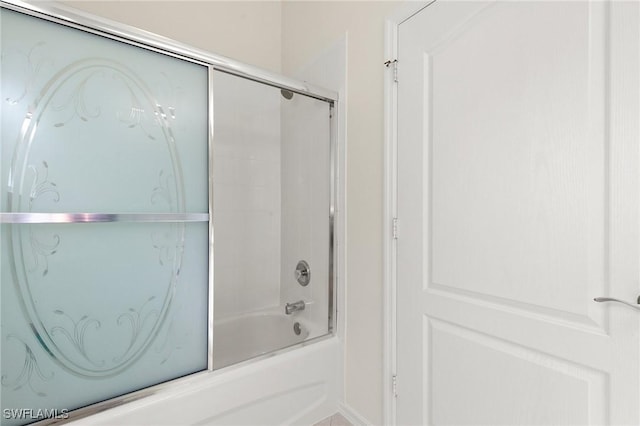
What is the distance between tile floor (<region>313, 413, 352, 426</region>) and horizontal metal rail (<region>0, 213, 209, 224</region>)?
119cm

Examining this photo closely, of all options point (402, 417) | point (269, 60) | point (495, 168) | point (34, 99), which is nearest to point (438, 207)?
point (495, 168)

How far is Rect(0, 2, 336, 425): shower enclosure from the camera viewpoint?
1.05 m

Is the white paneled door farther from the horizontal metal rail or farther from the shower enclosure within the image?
the horizontal metal rail

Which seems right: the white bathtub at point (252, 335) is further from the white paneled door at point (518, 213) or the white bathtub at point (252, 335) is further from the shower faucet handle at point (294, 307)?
the white paneled door at point (518, 213)

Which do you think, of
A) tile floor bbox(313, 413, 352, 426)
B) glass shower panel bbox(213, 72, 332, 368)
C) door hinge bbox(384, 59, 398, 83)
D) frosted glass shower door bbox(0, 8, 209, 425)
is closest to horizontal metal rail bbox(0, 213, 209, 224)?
frosted glass shower door bbox(0, 8, 209, 425)

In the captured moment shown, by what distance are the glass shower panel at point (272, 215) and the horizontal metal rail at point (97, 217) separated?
0.98 feet

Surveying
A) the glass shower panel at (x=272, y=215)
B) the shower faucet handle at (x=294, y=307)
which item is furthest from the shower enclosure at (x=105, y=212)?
the shower faucet handle at (x=294, y=307)

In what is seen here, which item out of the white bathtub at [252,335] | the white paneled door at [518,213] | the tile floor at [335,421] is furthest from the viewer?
the tile floor at [335,421]

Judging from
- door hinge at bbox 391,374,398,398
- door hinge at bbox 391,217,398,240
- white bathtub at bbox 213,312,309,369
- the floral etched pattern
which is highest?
door hinge at bbox 391,217,398,240

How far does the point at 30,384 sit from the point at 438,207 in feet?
5.01

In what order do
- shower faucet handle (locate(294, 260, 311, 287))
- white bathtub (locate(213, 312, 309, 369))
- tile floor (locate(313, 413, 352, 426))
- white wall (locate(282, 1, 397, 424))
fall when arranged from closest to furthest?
white bathtub (locate(213, 312, 309, 369)), white wall (locate(282, 1, 397, 424)), tile floor (locate(313, 413, 352, 426)), shower faucet handle (locate(294, 260, 311, 287))

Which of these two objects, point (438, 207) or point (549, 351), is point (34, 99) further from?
point (549, 351)

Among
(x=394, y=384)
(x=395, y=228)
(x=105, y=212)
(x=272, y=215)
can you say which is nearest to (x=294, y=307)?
(x=272, y=215)

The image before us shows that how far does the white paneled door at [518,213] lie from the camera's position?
2.94 feet
